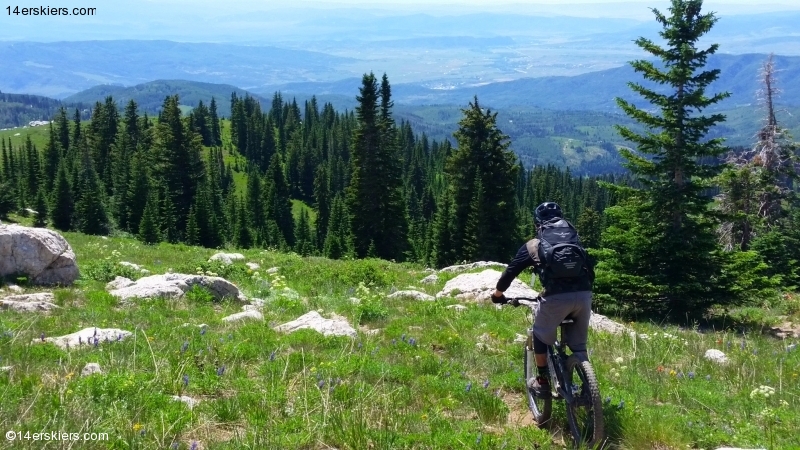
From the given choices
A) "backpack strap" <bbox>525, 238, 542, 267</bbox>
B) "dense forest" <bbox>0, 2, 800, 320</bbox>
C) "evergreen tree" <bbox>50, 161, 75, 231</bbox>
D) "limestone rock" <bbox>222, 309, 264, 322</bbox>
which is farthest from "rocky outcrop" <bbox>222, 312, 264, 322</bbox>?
"evergreen tree" <bbox>50, 161, 75, 231</bbox>

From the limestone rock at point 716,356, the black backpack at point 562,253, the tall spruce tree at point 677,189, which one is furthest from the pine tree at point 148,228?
the black backpack at point 562,253

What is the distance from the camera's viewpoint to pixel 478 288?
49.7 feet

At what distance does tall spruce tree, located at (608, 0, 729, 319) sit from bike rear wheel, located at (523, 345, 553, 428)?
36.6 ft

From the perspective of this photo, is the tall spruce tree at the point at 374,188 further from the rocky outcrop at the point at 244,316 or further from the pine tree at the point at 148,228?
the rocky outcrop at the point at 244,316

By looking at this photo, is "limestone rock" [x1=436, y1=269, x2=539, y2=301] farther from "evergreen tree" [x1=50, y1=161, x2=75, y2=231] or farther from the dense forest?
"evergreen tree" [x1=50, y1=161, x2=75, y2=231]

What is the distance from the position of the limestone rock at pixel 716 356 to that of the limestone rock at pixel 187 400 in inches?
327

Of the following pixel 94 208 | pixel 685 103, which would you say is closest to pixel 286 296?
pixel 685 103

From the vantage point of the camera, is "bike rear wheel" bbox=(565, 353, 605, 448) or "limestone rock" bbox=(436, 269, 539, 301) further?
"limestone rock" bbox=(436, 269, 539, 301)

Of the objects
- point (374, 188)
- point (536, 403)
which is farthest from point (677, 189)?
point (374, 188)

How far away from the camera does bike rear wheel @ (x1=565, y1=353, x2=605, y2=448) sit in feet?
18.6

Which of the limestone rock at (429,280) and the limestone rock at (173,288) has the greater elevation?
the limestone rock at (173,288)

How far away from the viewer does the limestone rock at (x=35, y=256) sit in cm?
1268

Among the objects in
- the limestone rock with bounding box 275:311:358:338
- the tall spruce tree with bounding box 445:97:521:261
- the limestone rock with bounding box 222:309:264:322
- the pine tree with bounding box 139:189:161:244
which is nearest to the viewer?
the limestone rock with bounding box 275:311:358:338

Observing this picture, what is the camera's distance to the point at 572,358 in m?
6.11
